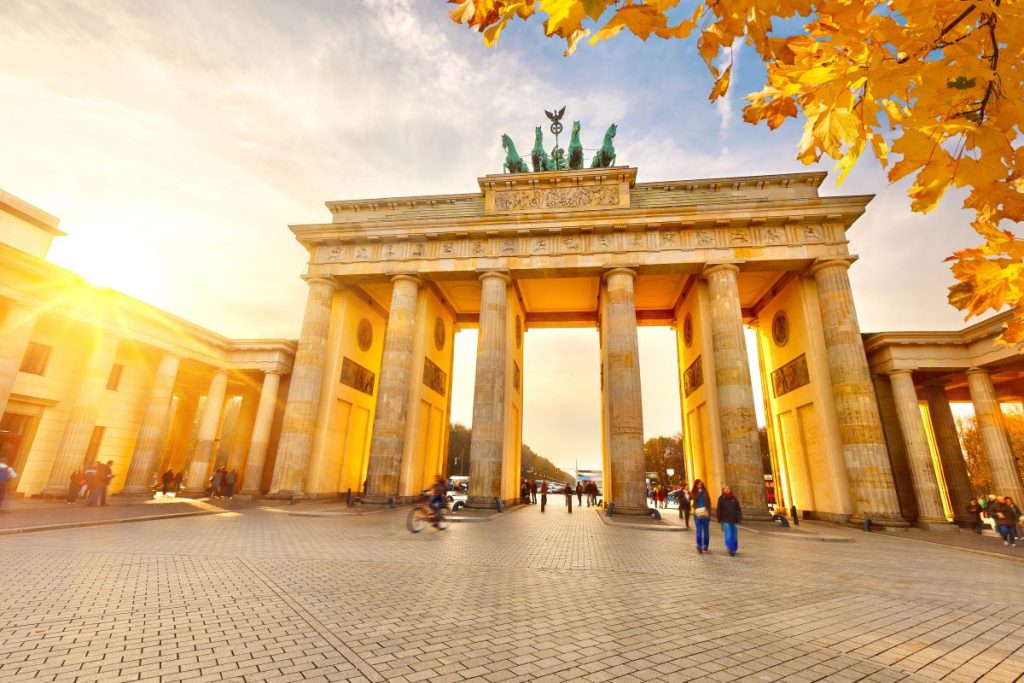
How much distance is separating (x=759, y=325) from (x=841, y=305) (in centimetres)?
729

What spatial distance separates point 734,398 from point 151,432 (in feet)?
94.3

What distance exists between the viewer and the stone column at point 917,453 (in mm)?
17078

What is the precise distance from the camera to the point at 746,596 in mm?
6004

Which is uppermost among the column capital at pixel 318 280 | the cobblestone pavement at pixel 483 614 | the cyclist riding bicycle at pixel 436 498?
the column capital at pixel 318 280

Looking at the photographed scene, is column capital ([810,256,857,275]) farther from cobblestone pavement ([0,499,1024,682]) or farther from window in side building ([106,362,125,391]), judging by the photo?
window in side building ([106,362,125,391])

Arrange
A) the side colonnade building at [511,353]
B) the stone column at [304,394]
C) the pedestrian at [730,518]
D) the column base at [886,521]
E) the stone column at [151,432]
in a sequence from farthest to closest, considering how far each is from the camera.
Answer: the stone column at [151,432], the stone column at [304,394], the side colonnade building at [511,353], the column base at [886,521], the pedestrian at [730,518]

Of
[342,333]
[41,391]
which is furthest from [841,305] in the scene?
[41,391]

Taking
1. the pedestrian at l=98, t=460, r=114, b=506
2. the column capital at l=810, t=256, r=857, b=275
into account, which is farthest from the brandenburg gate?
the pedestrian at l=98, t=460, r=114, b=506

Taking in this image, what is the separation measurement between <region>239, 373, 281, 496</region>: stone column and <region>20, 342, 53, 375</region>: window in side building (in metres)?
8.86

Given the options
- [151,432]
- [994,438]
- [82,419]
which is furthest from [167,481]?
[994,438]

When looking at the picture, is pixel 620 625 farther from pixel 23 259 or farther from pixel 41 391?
pixel 41 391

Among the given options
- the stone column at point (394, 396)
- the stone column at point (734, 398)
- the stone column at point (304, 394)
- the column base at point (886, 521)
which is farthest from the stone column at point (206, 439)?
the column base at point (886, 521)

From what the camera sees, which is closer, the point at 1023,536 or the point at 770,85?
the point at 770,85

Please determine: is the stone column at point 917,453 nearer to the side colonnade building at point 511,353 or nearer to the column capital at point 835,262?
the side colonnade building at point 511,353
